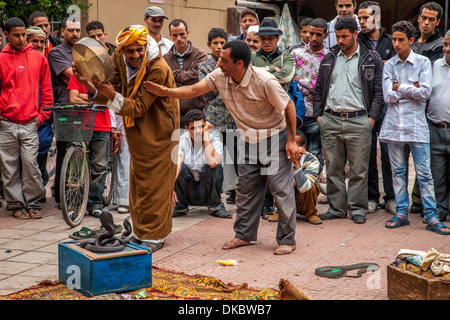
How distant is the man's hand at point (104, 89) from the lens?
5.00 meters

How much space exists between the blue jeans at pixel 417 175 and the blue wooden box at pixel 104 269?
3.42m

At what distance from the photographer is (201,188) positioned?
7301 mm

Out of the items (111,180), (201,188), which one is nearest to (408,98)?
(201,188)

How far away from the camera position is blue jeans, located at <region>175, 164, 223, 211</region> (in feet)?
23.9

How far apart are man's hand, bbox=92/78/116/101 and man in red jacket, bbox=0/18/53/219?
2.40 metres

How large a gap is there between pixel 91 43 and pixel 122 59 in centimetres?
43

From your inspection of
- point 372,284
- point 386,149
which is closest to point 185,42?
point 386,149

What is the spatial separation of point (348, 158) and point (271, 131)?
173 cm

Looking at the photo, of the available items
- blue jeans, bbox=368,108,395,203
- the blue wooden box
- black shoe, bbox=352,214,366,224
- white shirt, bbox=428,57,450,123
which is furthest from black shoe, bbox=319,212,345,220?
the blue wooden box

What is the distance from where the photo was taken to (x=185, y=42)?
7742mm

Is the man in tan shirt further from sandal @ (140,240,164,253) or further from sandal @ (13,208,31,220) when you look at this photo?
sandal @ (13,208,31,220)

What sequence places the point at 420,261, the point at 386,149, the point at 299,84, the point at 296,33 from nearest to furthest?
the point at 420,261
the point at 386,149
the point at 299,84
the point at 296,33

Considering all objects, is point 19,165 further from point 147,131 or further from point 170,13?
point 170,13

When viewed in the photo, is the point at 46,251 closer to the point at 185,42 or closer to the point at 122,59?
the point at 122,59
